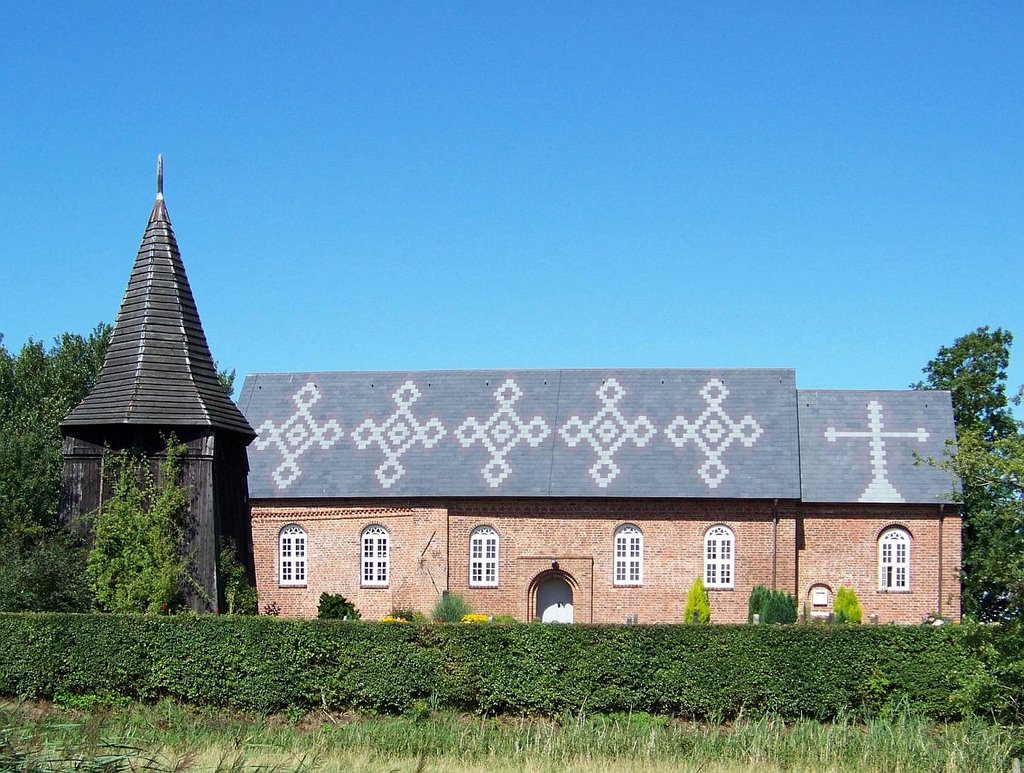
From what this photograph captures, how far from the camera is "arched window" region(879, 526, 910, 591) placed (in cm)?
3741

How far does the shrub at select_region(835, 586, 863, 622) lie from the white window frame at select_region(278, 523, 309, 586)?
15074 mm

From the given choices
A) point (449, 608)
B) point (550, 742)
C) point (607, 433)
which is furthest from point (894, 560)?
point (550, 742)

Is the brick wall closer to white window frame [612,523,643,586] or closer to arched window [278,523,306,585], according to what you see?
white window frame [612,523,643,586]

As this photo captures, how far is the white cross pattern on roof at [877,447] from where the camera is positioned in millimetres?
37625

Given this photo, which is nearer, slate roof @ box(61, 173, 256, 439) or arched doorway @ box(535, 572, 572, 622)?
slate roof @ box(61, 173, 256, 439)

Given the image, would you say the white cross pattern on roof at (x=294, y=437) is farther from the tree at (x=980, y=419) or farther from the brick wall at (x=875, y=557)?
the tree at (x=980, y=419)

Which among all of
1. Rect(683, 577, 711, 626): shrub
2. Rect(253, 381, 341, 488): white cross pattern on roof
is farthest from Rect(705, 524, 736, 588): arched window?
Rect(253, 381, 341, 488): white cross pattern on roof

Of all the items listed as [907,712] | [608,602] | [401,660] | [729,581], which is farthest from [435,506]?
[907,712]

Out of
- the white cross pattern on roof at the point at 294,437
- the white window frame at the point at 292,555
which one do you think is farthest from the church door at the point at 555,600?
the white cross pattern on roof at the point at 294,437

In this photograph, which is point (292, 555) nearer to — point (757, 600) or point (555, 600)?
point (555, 600)

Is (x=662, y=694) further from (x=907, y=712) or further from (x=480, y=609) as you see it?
(x=480, y=609)

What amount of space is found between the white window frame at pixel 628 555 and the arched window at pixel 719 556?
1.85m

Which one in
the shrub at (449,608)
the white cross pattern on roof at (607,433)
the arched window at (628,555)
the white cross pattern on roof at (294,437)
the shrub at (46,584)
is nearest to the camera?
the shrub at (46,584)

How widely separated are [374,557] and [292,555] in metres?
2.47
